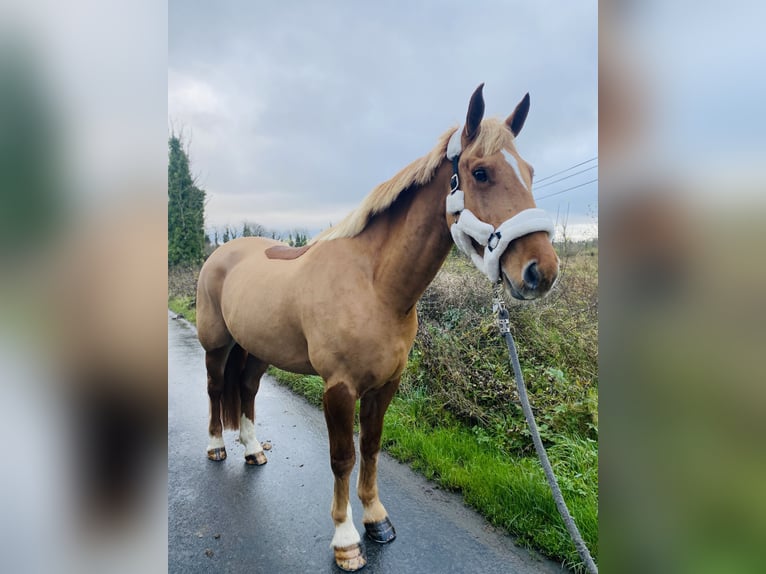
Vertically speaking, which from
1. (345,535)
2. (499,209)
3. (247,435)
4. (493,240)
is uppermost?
(499,209)

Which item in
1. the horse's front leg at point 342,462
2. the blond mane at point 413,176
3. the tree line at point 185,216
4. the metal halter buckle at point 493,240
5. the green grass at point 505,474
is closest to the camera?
the metal halter buckle at point 493,240

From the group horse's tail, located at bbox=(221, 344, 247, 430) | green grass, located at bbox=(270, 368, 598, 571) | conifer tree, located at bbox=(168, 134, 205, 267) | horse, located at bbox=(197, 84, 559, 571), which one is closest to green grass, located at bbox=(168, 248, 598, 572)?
green grass, located at bbox=(270, 368, 598, 571)

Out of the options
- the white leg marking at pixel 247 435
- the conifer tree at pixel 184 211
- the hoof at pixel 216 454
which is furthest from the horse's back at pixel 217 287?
the conifer tree at pixel 184 211

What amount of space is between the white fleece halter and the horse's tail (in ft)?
7.91

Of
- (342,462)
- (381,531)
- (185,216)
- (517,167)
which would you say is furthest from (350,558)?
(185,216)

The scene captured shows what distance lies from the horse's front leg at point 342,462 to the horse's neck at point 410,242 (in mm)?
554

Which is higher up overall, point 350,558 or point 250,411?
point 250,411

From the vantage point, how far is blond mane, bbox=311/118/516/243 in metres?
1.56

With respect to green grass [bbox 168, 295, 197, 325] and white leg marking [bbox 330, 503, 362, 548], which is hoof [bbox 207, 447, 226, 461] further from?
green grass [bbox 168, 295, 197, 325]

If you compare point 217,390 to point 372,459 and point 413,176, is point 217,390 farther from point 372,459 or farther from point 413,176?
point 413,176

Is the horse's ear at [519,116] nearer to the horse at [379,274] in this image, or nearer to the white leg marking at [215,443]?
the horse at [379,274]

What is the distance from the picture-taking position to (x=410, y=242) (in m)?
1.91

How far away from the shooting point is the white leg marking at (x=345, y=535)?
210cm

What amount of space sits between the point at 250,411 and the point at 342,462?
4.73ft
